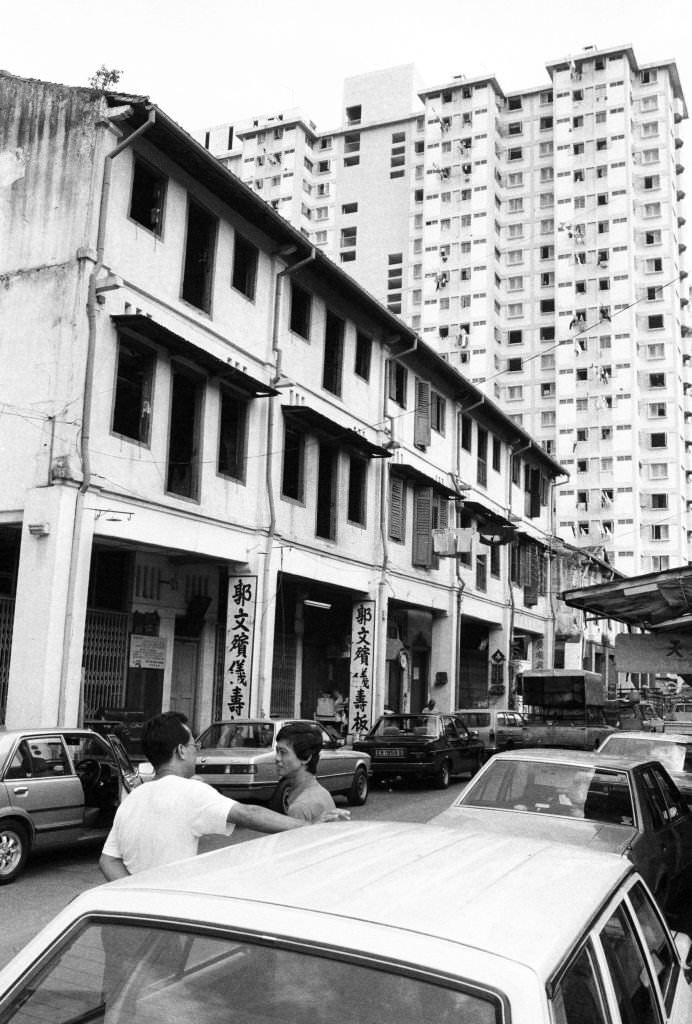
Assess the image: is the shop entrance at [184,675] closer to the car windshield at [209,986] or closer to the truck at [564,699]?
the truck at [564,699]

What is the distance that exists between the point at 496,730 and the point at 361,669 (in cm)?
355

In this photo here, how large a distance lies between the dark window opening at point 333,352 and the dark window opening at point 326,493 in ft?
5.05

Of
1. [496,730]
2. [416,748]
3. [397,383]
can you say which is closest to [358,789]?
[416,748]

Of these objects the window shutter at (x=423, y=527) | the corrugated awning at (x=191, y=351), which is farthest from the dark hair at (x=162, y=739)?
the window shutter at (x=423, y=527)

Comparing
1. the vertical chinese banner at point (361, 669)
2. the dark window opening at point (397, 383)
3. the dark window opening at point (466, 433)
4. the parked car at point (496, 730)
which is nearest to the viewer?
the parked car at point (496, 730)

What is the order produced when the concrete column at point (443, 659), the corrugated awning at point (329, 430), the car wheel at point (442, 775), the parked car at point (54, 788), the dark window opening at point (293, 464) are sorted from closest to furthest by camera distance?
the parked car at point (54, 788) < the car wheel at point (442, 775) < the corrugated awning at point (329, 430) < the dark window opening at point (293, 464) < the concrete column at point (443, 659)

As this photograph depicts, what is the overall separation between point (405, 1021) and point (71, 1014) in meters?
0.89

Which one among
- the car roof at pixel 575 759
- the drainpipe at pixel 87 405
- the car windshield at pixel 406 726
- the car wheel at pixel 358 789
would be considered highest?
the drainpipe at pixel 87 405

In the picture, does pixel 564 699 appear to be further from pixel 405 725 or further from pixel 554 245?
pixel 554 245

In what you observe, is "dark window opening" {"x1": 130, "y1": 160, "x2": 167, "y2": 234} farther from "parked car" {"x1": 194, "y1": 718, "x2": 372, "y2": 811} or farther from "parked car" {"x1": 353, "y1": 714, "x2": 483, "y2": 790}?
"parked car" {"x1": 353, "y1": 714, "x2": 483, "y2": 790}

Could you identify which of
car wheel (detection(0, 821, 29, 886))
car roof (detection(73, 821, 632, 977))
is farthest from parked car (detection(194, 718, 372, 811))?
car roof (detection(73, 821, 632, 977))

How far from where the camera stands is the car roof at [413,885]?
217cm

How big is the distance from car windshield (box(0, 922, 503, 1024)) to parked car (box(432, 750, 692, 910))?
500cm

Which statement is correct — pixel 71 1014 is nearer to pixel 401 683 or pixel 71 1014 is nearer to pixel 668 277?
pixel 401 683
